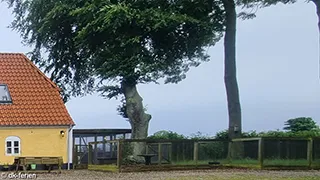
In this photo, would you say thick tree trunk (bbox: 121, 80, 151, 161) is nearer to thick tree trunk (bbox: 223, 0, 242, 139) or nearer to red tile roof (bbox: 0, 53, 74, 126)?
red tile roof (bbox: 0, 53, 74, 126)

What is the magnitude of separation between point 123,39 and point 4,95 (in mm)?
6531

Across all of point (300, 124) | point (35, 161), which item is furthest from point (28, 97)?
point (300, 124)

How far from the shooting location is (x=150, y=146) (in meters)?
25.4

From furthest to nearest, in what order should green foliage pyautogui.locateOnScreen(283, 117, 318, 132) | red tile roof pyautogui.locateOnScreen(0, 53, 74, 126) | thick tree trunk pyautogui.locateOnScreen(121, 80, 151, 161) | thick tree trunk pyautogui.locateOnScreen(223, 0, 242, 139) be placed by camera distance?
green foliage pyautogui.locateOnScreen(283, 117, 318, 132) → thick tree trunk pyautogui.locateOnScreen(121, 80, 151, 161) → thick tree trunk pyautogui.locateOnScreen(223, 0, 242, 139) → red tile roof pyautogui.locateOnScreen(0, 53, 74, 126)

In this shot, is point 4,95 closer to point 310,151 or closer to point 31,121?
point 31,121

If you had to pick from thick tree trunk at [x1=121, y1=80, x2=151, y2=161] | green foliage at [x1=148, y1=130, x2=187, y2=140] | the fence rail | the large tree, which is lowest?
the fence rail

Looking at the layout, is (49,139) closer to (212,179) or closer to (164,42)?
(164,42)

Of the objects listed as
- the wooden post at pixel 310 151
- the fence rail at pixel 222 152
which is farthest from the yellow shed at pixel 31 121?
the wooden post at pixel 310 151

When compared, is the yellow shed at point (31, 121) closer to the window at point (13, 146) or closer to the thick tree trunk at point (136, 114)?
the window at point (13, 146)

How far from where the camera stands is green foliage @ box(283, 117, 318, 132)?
37.1m

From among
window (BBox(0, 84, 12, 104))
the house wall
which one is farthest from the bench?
window (BBox(0, 84, 12, 104))

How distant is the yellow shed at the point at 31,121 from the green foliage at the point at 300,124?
15.3m

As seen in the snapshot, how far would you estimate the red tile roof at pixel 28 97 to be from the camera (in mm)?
27922

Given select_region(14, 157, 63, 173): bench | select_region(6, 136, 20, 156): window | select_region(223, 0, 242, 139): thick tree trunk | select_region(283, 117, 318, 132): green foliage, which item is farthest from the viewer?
select_region(283, 117, 318, 132): green foliage
